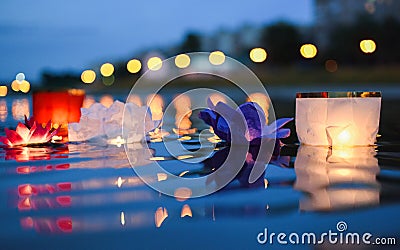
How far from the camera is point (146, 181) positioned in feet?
4.87

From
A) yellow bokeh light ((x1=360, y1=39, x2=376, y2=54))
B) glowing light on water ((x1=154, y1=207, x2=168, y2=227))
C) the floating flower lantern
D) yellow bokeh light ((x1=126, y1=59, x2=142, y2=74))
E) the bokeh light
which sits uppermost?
yellow bokeh light ((x1=360, y1=39, x2=376, y2=54))

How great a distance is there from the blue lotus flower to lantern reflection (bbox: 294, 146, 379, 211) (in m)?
0.15

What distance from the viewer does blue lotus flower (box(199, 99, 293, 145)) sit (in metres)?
1.99

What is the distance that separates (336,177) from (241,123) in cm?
58

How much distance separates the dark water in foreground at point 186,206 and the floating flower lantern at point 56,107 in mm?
1088

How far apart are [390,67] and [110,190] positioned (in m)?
19.8

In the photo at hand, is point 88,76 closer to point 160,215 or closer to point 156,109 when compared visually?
point 156,109

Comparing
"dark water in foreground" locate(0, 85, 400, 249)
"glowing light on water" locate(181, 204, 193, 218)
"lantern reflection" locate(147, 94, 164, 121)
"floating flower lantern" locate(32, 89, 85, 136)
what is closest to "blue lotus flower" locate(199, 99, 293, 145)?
"dark water in foreground" locate(0, 85, 400, 249)

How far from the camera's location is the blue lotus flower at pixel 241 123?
199 cm

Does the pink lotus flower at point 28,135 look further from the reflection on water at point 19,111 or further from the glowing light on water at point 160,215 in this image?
the reflection on water at point 19,111

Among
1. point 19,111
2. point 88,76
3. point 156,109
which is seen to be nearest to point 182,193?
point 156,109

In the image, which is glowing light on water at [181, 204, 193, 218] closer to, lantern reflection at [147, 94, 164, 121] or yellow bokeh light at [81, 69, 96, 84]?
lantern reflection at [147, 94, 164, 121]

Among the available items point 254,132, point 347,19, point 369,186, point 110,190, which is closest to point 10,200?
point 110,190

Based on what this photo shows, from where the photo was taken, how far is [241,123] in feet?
6.66
